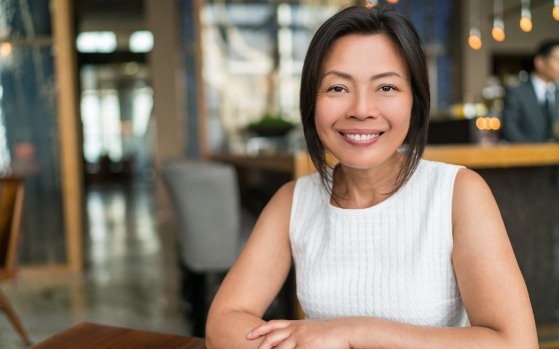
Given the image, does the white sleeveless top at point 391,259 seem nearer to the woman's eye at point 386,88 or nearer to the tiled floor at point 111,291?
the woman's eye at point 386,88

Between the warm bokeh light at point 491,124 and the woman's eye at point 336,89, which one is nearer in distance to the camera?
the woman's eye at point 336,89

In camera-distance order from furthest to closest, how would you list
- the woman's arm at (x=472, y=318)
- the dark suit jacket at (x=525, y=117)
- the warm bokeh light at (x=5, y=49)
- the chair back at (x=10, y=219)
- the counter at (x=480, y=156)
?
the warm bokeh light at (x=5, y=49), the dark suit jacket at (x=525, y=117), the chair back at (x=10, y=219), the counter at (x=480, y=156), the woman's arm at (x=472, y=318)

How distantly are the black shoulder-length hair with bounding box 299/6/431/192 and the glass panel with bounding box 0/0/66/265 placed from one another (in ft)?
14.7

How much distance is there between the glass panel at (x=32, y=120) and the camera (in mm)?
4992

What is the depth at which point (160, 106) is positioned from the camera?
841 cm

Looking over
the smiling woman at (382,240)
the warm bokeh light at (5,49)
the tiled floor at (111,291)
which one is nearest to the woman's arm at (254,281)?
the smiling woman at (382,240)

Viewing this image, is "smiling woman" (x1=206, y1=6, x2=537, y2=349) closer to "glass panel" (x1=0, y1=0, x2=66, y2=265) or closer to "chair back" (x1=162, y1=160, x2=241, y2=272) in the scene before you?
"chair back" (x1=162, y1=160, x2=241, y2=272)

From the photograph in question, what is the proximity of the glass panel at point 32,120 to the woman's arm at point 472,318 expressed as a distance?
4.57 meters

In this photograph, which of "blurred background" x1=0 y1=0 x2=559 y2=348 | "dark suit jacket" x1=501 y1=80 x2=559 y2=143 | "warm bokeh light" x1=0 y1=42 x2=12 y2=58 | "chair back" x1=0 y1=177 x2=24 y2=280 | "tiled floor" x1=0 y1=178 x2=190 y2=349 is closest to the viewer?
"chair back" x1=0 y1=177 x2=24 y2=280

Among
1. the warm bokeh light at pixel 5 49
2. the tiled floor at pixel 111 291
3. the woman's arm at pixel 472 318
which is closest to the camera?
the woman's arm at pixel 472 318

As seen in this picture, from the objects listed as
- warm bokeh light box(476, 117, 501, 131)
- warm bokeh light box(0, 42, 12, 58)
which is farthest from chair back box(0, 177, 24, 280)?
warm bokeh light box(476, 117, 501, 131)

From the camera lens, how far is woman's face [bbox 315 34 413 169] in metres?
1.02

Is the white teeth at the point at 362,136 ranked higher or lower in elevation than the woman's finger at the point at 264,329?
higher

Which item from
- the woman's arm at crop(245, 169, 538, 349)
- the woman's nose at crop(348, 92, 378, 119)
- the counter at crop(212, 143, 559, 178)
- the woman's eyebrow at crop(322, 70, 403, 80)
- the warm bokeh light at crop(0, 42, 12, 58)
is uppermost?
the warm bokeh light at crop(0, 42, 12, 58)
